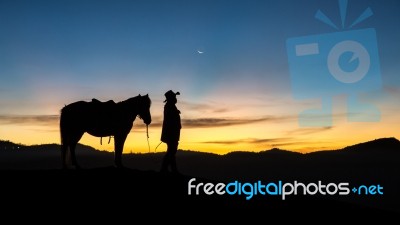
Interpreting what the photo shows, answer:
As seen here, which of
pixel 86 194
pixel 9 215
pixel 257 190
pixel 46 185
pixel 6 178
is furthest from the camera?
pixel 257 190

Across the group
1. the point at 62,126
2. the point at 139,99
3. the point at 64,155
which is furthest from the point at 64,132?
the point at 139,99

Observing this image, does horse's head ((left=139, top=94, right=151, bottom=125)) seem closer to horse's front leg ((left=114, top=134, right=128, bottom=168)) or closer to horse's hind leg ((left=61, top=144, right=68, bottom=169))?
horse's front leg ((left=114, top=134, right=128, bottom=168))

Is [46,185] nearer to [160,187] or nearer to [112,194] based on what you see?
[112,194]

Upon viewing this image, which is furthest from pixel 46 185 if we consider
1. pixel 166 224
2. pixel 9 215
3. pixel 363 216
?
pixel 363 216

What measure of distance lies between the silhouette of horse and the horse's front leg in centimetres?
5

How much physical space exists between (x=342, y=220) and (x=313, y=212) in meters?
0.92

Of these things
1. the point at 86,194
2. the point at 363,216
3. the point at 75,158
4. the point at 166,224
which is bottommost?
the point at 363,216

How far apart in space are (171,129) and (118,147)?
2.49m

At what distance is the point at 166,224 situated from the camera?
30.5 feet

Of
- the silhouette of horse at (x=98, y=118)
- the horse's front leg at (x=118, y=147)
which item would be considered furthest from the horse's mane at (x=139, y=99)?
the horse's front leg at (x=118, y=147)

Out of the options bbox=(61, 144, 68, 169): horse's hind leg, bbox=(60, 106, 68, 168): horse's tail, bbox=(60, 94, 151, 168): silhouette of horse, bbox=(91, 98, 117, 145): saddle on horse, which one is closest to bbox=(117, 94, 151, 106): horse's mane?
bbox=(60, 94, 151, 168): silhouette of horse

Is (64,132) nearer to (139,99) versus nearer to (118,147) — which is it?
(118,147)

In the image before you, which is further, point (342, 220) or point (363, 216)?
point (363, 216)

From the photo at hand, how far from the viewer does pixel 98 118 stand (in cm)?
1534
